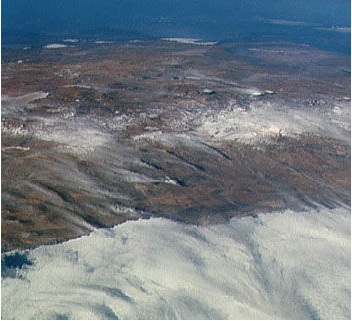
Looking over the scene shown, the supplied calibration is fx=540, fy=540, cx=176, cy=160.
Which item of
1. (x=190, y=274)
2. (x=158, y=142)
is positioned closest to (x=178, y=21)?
(x=158, y=142)

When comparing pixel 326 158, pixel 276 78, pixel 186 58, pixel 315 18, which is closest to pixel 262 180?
pixel 326 158

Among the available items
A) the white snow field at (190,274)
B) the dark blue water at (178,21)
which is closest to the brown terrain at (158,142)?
the white snow field at (190,274)

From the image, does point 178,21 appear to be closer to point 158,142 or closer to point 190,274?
point 158,142

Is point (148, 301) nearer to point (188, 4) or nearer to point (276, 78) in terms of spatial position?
point (276, 78)

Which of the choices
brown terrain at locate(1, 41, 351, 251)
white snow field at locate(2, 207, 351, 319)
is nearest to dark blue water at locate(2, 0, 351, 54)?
brown terrain at locate(1, 41, 351, 251)

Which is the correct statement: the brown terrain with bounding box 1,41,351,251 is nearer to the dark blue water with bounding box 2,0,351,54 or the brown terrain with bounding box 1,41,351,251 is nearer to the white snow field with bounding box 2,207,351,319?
the white snow field with bounding box 2,207,351,319

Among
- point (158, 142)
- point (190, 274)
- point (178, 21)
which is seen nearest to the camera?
point (190, 274)
